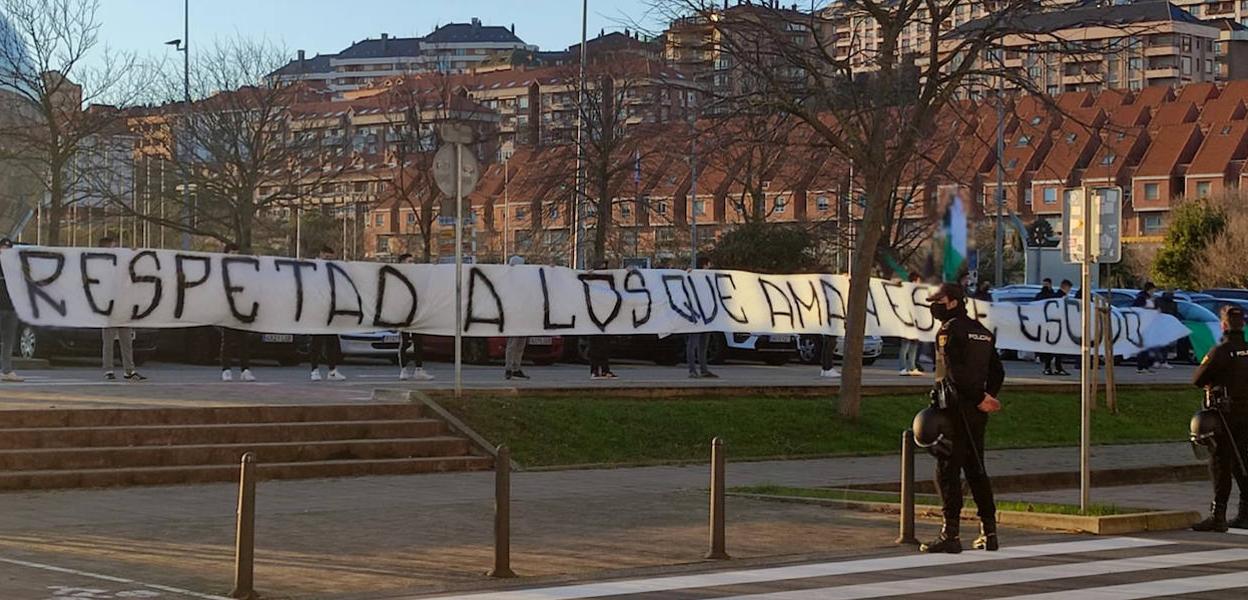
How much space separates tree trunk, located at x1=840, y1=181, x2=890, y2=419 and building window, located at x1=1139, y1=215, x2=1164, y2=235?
83239 mm

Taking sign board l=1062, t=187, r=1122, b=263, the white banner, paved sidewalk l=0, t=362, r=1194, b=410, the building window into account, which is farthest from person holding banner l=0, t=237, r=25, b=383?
the building window

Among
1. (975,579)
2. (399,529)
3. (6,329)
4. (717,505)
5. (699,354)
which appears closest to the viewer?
(975,579)

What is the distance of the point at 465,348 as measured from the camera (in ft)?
103

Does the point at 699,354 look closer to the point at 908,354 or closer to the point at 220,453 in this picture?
the point at 908,354

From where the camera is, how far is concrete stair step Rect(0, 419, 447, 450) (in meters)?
16.7

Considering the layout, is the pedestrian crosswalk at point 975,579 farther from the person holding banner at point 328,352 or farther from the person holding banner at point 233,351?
the person holding banner at point 328,352

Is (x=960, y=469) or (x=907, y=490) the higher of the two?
(x=960, y=469)

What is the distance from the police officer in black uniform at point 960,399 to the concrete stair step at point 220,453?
23.7ft

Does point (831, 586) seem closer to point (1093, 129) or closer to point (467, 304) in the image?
point (1093, 129)

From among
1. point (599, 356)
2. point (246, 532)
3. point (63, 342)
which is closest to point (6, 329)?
point (63, 342)

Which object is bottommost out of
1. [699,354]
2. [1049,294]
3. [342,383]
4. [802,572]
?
[802,572]

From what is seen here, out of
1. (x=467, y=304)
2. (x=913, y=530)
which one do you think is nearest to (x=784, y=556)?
(x=913, y=530)

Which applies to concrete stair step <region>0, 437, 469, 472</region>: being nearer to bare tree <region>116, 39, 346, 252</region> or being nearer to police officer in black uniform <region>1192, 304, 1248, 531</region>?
police officer in black uniform <region>1192, 304, 1248, 531</region>

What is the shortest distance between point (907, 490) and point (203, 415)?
7.84 m
